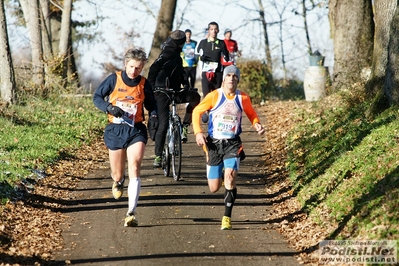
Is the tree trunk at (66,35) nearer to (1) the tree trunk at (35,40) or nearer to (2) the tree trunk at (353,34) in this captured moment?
(1) the tree trunk at (35,40)

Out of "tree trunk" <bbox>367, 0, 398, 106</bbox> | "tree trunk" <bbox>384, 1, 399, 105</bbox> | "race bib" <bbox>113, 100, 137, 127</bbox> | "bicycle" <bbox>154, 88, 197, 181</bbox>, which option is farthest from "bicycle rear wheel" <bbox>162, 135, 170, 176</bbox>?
"tree trunk" <bbox>367, 0, 398, 106</bbox>

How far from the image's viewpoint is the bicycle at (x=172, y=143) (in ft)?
42.6

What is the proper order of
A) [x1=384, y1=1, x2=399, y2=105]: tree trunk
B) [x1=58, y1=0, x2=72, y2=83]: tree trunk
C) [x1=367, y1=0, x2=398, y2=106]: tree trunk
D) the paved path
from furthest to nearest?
1. [x1=58, y1=0, x2=72, y2=83]: tree trunk
2. [x1=367, y1=0, x2=398, y2=106]: tree trunk
3. [x1=384, y1=1, x2=399, y2=105]: tree trunk
4. the paved path

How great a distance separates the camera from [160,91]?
1347 centimetres

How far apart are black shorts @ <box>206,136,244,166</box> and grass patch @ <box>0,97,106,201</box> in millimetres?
3003

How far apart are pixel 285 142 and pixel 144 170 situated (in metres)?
3.89

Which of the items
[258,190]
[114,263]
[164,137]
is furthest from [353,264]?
[164,137]

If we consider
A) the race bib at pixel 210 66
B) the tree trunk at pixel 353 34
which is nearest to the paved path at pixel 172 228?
the race bib at pixel 210 66

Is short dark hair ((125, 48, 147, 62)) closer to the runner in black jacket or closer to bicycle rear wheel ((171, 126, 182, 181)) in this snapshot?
bicycle rear wheel ((171, 126, 182, 181))

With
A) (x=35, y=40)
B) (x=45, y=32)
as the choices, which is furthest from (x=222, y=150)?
(x=45, y=32)

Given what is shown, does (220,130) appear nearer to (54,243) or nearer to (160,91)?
(54,243)

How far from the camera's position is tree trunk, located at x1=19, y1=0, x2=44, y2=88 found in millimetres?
23750

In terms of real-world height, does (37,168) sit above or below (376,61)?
below

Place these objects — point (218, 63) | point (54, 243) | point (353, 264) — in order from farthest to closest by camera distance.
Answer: point (218, 63), point (54, 243), point (353, 264)
